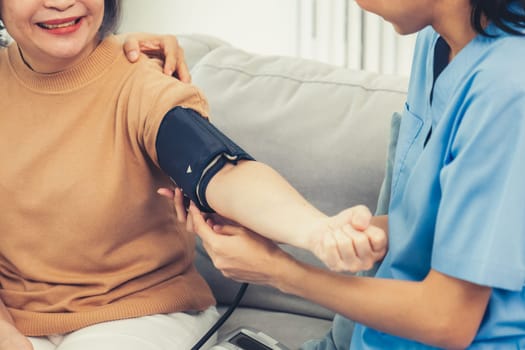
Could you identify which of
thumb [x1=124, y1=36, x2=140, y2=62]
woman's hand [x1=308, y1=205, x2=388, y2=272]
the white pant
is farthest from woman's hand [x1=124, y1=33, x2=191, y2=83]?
woman's hand [x1=308, y1=205, x2=388, y2=272]

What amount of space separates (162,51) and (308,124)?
33 centimetres

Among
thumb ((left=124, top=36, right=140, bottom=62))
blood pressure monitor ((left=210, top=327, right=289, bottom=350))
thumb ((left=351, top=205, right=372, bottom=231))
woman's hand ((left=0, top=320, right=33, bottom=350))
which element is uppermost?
thumb ((left=124, top=36, right=140, bottom=62))

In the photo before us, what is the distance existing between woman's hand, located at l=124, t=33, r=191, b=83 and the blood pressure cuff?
185 millimetres

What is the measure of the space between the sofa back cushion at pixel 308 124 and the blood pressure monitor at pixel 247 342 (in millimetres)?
245

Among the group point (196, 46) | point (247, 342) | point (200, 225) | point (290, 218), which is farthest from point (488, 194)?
point (196, 46)

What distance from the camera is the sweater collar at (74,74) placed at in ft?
4.15

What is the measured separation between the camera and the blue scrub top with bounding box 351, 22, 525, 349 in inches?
34.1

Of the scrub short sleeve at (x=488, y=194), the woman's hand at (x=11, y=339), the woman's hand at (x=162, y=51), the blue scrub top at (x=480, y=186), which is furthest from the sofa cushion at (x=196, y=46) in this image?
the scrub short sleeve at (x=488, y=194)

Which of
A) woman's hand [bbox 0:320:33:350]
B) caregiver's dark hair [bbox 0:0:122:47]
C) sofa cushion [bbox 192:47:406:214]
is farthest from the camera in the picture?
sofa cushion [bbox 192:47:406:214]

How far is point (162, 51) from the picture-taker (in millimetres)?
1398

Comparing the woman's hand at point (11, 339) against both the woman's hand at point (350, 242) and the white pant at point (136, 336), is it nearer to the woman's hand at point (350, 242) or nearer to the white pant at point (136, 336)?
the white pant at point (136, 336)

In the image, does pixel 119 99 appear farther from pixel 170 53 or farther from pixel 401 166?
pixel 401 166

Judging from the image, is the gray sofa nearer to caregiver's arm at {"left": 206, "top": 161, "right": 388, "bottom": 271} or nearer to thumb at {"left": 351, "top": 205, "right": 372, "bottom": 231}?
caregiver's arm at {"left": 206, "top": 161, "right": 388, "bottom": 271}

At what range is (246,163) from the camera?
1.12 metres
